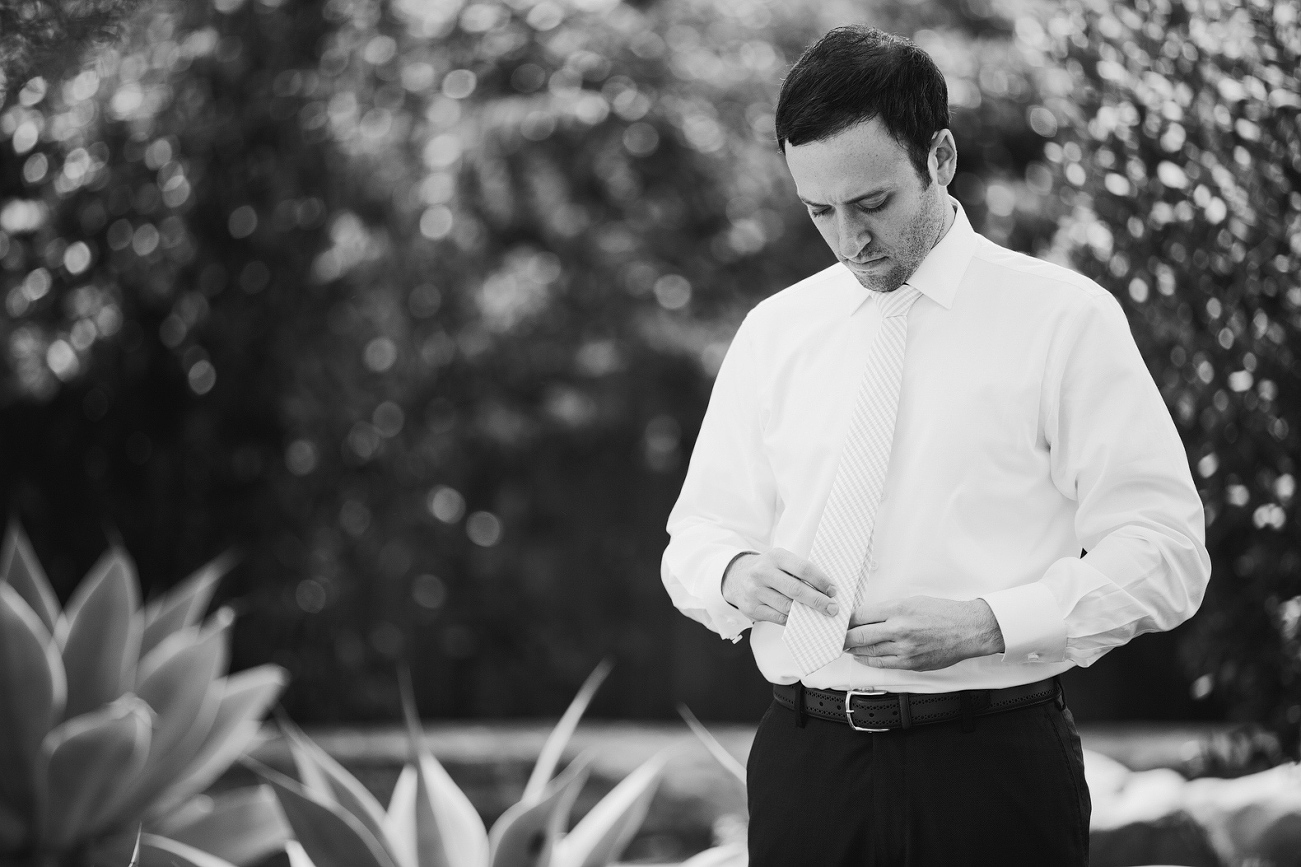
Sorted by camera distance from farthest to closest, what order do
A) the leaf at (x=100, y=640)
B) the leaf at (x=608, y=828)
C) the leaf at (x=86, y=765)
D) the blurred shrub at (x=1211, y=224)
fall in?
the leaf at (x=100, y=640)
the leaf at (x=86, y=765)
the leaf at (x=608, y=828)
the blurred shrub at (x=1211, y=224)

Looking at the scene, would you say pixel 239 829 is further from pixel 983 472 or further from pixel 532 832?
pixel 983 472

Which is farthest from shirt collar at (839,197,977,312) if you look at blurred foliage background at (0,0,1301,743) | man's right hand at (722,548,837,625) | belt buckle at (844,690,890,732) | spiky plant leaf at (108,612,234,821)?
spiky plant leaf at (108,612,234,821)

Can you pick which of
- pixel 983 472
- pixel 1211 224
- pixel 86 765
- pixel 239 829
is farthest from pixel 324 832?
pixel 1211 224

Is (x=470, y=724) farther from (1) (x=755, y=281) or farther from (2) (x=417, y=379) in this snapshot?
(1) (x=755, y=281)

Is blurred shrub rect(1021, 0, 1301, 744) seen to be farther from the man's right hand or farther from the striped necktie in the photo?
the man's right hand

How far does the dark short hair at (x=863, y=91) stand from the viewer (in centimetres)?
144

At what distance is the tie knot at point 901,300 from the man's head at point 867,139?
0.07 m

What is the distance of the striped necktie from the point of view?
4.83 feet

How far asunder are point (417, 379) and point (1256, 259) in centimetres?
344

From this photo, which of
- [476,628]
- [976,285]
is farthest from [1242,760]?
[476,628]

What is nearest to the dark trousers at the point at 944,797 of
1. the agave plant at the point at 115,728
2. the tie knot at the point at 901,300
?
the tie knot at the point at 901,300

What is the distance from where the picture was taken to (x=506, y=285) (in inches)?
220

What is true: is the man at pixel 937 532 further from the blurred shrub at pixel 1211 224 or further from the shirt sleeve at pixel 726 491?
the blurred shrub at pixel 1211 224

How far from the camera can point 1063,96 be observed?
8.88 feet
